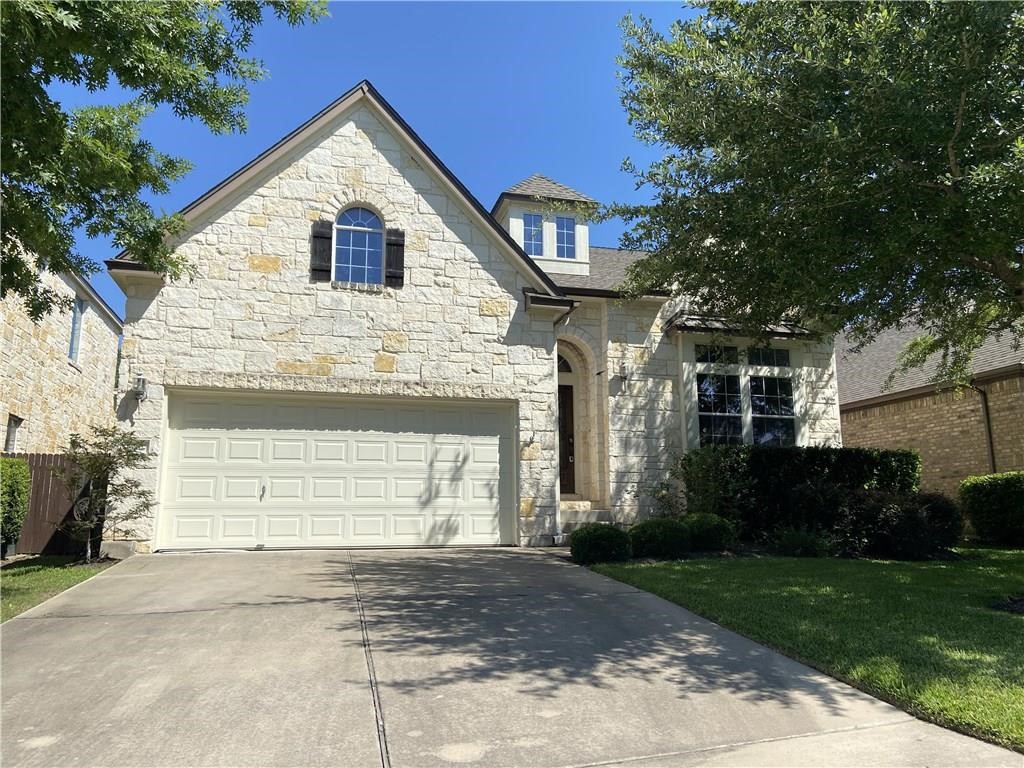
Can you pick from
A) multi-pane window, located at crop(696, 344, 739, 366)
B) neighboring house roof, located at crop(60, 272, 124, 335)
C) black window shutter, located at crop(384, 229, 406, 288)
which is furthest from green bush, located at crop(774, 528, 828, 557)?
neighboring house roof, located at crop(60, 272, 124, 335)

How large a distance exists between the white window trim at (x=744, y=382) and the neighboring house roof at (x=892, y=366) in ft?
7.14

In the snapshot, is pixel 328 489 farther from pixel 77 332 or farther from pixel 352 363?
pixel 77 332

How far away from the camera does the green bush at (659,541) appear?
10102 mm

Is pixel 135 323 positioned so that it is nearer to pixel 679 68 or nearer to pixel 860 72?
pixel 679 68

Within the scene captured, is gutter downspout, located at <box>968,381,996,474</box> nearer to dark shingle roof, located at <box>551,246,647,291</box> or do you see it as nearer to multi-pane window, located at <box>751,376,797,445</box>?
multi-pane window, located at <box>751,376,797,445</box>

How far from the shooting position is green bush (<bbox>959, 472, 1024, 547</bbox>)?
14398 mm

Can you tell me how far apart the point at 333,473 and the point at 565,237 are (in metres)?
7.97

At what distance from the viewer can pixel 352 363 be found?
1152cm

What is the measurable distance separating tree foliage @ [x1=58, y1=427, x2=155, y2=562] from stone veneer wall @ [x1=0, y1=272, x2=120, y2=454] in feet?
13.8

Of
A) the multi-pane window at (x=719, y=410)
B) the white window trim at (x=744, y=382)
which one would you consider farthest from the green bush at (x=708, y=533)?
the multi-pane window at (x=719, y=410)

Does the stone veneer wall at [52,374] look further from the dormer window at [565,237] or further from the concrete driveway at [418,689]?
the dormer window at [565,237]

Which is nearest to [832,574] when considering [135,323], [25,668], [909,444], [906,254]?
[906,254]

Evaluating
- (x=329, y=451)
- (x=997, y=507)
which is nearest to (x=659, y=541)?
(x=329, y=451)

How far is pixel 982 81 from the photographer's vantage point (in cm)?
665
